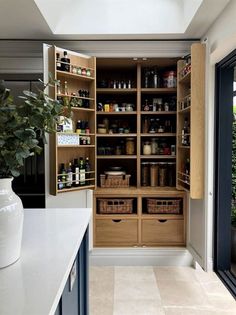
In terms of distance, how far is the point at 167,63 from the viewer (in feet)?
11.0

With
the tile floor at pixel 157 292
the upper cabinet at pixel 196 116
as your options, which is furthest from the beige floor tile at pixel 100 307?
the upper cabinet at pixel 196 116

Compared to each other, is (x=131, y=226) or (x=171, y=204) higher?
(x=171, y=204)

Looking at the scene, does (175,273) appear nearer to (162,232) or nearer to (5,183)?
(162,232)

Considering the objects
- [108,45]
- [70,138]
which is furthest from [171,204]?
[108,45]

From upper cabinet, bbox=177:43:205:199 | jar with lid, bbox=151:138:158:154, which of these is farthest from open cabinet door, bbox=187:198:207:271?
jar with lid, bbox=151:138:158:154

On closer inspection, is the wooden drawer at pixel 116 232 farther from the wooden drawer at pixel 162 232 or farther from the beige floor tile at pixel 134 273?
the beige floor tile at pixel 134 273

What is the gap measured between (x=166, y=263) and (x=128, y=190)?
2.94 ft

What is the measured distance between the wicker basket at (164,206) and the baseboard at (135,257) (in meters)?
0.41

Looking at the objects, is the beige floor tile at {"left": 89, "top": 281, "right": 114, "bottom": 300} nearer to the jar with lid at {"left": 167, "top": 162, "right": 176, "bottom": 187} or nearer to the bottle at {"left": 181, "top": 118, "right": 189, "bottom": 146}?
the jar with lid at {"left": 167, "top": 162, "right": 176, "bottom": 187}

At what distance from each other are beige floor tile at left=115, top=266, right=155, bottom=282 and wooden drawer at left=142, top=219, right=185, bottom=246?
28cm

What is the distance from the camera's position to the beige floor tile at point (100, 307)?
2.31 metres

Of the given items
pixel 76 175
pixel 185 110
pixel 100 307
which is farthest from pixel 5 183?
pixel 185 110

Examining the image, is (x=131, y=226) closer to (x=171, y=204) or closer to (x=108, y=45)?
(x=171, y=204)

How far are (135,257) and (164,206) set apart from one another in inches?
25.2
